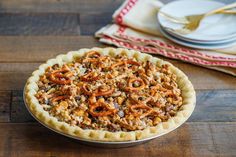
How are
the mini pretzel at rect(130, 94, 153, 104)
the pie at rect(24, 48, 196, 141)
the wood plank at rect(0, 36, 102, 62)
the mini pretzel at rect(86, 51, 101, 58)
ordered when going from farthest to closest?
the wood plank at rect(0, 36, 102, 62) → the mini pretzel at rect(86, 51, 101, 58) → the mini pretzel at rect(130, 94, 153, 104) → the pie at rect(24, 48, 196, 141)

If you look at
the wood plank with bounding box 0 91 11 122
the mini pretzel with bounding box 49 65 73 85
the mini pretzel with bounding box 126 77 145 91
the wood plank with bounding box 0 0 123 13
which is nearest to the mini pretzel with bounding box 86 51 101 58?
the mini pretzel with bounding box 49 65 73 85

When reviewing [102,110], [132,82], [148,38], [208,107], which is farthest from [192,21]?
[102,110]

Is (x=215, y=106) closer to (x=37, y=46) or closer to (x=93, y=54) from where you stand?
(x=93, y=54)

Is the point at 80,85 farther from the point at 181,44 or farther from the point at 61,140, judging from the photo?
the point at 181,44

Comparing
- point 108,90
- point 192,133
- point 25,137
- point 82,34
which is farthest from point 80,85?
point 82,34

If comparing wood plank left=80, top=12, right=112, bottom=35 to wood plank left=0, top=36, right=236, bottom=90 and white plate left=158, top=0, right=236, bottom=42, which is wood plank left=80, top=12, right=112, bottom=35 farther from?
white plate left=158, top=0, right=236, bottom=42

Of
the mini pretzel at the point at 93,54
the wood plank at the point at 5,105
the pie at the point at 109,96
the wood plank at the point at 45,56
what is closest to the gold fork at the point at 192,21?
the wood plank at the point at 45,56
